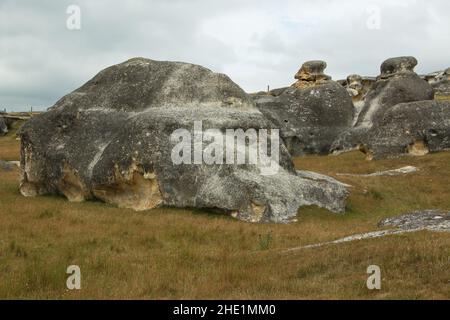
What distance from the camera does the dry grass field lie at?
1155cm

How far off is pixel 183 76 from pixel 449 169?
63.1 ft

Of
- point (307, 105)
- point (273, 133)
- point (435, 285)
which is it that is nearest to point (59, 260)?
point (435, 285)

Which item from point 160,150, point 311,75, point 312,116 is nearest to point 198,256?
point 160,150

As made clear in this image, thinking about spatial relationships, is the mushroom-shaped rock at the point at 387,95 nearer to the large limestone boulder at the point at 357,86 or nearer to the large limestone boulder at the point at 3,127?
the large limestone boulder at the point at 357,86

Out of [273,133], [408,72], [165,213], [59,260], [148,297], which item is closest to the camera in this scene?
[148,297]

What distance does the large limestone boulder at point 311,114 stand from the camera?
193 feet

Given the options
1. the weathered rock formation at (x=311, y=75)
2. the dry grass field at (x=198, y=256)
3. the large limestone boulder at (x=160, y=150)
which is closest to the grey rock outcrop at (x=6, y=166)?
the large limestone boulder at (x=160, y=150)

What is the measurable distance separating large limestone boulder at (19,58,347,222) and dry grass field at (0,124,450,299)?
120 cm

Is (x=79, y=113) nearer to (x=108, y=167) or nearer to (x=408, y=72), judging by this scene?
(x=108, y=167)

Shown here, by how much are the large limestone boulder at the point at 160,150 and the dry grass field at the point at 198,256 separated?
1.20m

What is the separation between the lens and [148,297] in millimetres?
11734

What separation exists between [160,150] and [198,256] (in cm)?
1210

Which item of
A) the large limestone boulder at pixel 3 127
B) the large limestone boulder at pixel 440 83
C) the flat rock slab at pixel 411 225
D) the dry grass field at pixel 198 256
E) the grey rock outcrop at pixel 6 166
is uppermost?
the large limestone boulder at pixel 440 83

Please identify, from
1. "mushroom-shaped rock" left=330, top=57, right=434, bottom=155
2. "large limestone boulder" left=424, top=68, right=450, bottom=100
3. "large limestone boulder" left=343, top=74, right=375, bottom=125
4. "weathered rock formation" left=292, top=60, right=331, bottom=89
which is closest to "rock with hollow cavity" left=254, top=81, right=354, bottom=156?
"weathered rock formation" left=292, top=60, right=331, bottom=89
